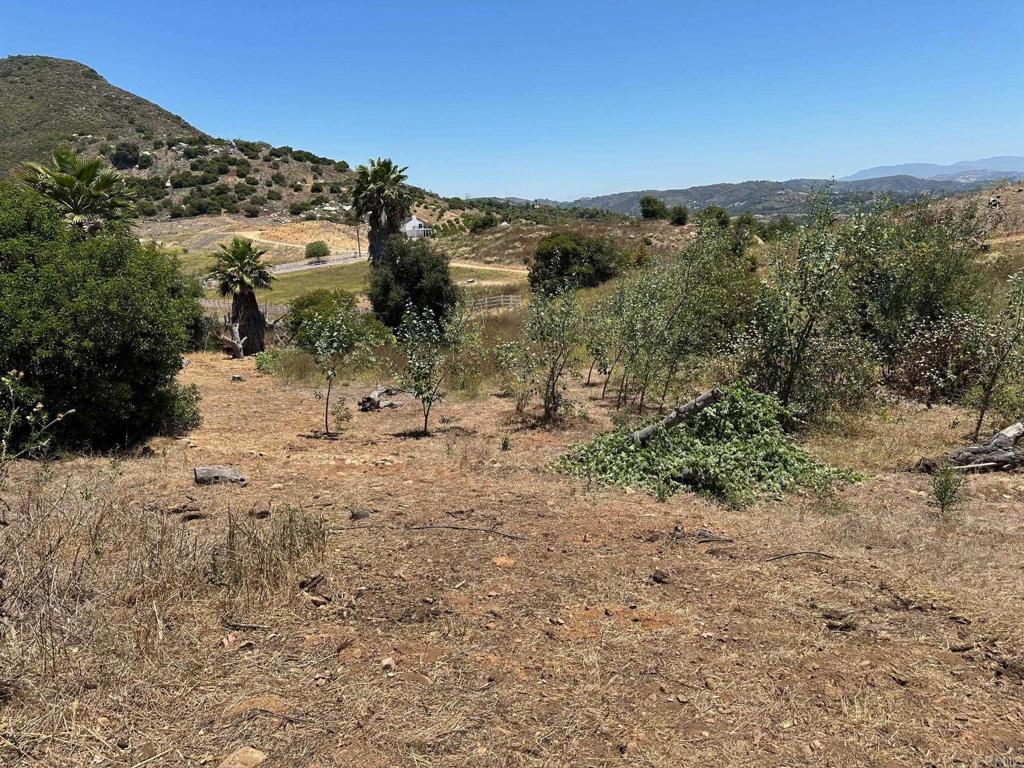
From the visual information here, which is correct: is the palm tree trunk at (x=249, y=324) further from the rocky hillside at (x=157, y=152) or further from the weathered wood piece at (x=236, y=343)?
the rocky hillside at (x=157, y=152)

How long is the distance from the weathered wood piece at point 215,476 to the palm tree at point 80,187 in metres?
12.3

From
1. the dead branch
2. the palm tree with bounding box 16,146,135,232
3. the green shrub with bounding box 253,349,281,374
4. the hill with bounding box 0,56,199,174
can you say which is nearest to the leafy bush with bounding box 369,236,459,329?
the green shrub with bounding box 253,349,281,374

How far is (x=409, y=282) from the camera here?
28.1m

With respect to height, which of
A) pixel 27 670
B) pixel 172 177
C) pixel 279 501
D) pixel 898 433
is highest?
pixel 172 177

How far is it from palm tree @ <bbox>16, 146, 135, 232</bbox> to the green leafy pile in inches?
624

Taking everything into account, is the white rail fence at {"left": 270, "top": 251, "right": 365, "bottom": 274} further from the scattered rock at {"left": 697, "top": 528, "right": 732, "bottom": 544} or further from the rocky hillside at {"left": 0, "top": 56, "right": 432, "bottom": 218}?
the scattered rock at {"left": 697, "top": 528, "right": 732, "bottom": 544}

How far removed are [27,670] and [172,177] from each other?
93.9m

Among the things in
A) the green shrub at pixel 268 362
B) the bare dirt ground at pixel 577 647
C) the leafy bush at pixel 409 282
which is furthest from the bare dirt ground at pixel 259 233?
the bare dirt ground at pixel 577 647

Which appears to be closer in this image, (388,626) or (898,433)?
(388,626)

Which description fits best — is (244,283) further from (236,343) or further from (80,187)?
(80,187)

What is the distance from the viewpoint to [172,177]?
269 ft

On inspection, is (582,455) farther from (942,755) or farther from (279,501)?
(942,755)

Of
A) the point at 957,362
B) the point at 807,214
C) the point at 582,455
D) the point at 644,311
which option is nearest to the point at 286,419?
the point at 582,455

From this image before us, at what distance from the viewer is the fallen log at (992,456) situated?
838 cm
